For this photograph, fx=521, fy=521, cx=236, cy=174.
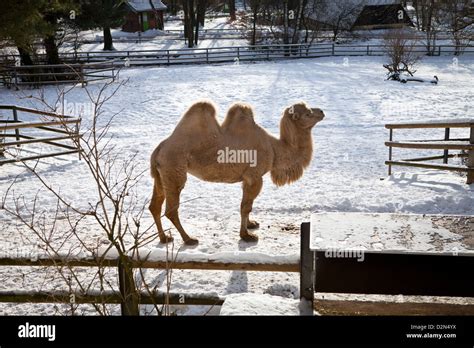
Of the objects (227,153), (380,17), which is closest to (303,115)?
(227,153)

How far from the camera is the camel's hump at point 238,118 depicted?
645 cm

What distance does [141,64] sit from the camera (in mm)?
27547

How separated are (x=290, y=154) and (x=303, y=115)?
527 mm

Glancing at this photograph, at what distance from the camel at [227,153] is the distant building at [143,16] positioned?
1662 inches

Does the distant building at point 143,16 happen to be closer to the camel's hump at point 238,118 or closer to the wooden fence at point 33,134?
the wooden fence at point 33,134

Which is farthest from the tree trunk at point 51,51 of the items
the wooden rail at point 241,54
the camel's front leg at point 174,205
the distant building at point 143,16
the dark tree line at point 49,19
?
the distant building at point 143,16

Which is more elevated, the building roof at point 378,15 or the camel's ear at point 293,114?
the building roof at point 378,15

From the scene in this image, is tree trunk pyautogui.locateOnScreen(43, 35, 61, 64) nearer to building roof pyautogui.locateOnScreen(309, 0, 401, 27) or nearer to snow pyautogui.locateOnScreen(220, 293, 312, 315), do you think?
building roof pyautogui.locateOnScreen(309, 0, 401, 27)

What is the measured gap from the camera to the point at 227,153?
6312 millimetres

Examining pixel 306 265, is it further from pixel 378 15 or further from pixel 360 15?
pixel 378 15
